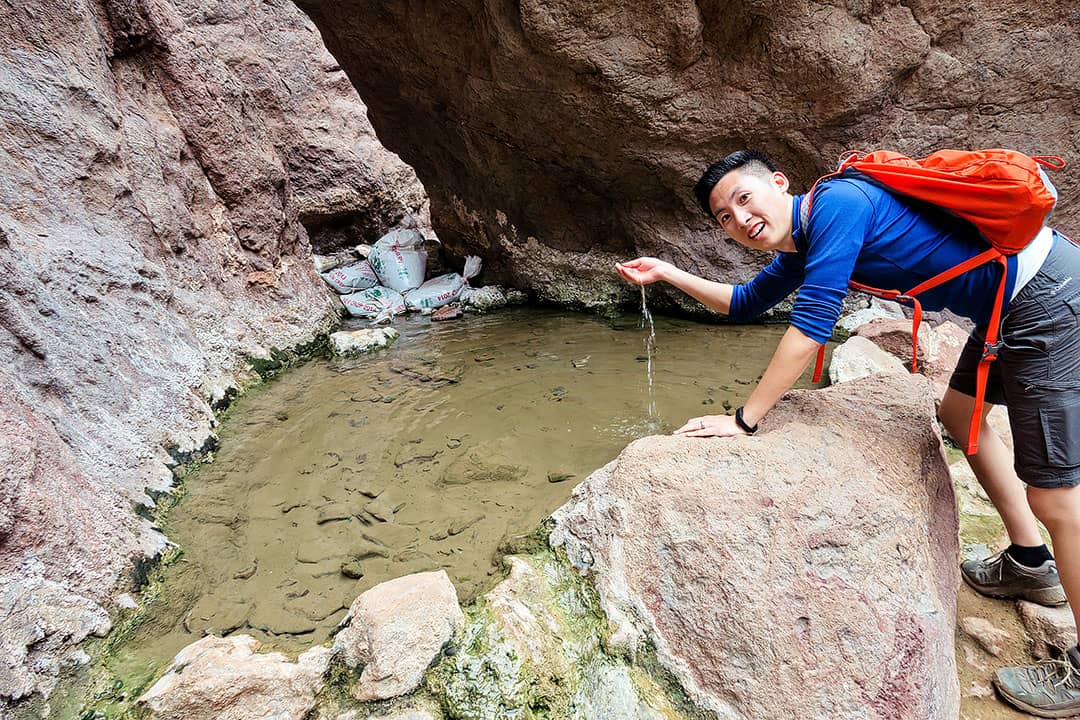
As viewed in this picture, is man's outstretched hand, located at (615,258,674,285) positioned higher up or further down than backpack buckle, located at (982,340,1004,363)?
higher up

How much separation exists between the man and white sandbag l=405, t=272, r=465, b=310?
3.82 m

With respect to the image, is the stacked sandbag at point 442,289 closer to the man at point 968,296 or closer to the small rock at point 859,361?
the small rock at point 859,361

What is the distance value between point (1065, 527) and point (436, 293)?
4.61m

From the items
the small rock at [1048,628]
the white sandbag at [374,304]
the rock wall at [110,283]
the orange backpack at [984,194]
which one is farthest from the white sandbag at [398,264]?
the small rock at [1048,628]

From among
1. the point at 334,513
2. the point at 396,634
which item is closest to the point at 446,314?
the point at 334,513

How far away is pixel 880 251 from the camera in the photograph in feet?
4.67

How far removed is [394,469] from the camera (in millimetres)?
2402

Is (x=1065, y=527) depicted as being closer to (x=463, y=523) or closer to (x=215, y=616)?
(x=463, y=523)

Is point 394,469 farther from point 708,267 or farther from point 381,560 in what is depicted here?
point 708,267

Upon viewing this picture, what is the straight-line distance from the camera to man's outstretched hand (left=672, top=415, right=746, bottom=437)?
1617 millimetres

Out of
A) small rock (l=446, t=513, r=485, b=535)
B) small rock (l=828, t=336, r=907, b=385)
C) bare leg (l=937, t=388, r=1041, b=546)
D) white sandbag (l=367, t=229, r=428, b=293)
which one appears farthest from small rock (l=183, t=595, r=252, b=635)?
white sandbag (l=367, t=229, r=428, b=293)

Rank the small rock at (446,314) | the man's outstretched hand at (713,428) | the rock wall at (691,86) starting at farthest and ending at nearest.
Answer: the small rock at (446,314), the rock wall at (691,86), the man's outstretched hand at (713,428)

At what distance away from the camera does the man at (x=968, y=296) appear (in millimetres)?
1340

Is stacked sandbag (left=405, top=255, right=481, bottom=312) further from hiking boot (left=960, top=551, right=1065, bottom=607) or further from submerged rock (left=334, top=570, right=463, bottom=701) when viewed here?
hiking boot (left=960, top=551, right=1065, bottom=607)
